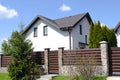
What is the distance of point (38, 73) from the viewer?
63.5 ft

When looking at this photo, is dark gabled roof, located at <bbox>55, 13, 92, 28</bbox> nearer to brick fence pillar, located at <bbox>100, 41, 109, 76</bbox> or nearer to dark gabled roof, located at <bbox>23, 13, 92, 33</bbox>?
dark gabled roof, located at <bbox>23, 13, 92, 33</bbox>

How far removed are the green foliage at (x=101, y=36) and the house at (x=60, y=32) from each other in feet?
21.5

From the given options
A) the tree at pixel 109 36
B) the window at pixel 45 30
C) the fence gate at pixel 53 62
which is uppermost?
the window at pixel 45 30

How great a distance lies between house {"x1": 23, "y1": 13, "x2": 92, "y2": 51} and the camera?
33575 mm

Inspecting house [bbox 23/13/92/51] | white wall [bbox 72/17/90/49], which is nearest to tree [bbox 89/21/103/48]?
house [bbox 23/13/92/51]

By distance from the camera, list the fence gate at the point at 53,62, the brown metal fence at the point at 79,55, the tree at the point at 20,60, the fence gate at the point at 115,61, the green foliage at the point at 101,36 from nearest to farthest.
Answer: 1. the fence gate at the point at 115,61
2. the brown metal fence at the point at 79,55
3. the tree at the point at 20,60
4. the fence gate at the point at 53,62
5. the green foliage at the point at 101,36

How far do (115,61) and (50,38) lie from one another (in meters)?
18.2

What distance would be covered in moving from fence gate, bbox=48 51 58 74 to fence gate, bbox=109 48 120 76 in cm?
511

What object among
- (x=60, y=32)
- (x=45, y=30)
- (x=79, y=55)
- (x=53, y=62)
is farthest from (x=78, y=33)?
(x=79, y=55)

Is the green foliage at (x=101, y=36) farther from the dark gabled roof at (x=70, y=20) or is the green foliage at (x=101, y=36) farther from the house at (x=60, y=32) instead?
the dark gabled roof at (x=70, y=20)

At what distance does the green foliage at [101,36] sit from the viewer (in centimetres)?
2584

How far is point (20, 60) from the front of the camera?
20.1 m

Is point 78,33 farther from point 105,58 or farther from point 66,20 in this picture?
point 105,58

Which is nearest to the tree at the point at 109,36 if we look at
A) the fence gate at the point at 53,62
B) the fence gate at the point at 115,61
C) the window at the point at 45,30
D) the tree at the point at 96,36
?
the tree at the point at 96,36
